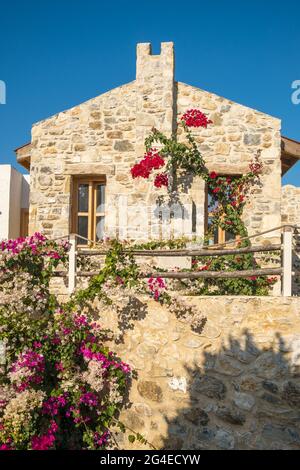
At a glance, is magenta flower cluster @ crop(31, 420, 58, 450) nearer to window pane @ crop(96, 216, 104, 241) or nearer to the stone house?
the stone house

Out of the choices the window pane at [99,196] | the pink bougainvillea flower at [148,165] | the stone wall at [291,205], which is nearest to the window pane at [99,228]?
the window pane at [99,196]

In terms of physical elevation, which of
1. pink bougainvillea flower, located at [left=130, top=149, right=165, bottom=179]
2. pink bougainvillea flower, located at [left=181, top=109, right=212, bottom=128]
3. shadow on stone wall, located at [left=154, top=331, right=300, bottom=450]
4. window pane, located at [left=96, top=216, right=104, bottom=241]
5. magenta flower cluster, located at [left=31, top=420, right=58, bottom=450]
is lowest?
magenta flower cluster, located at [left=31, top=420, right=58, bottom=450]

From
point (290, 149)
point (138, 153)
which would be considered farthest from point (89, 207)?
point (290, 149)

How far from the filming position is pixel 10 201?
469 inches

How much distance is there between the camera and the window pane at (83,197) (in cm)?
920

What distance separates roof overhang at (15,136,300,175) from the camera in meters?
8.98

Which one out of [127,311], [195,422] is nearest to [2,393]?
[127,311]

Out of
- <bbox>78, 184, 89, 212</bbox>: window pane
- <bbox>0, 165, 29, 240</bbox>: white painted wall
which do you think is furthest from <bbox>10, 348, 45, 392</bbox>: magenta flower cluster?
<bbox>0, 165, 29, 240</bbox>: white painted wall

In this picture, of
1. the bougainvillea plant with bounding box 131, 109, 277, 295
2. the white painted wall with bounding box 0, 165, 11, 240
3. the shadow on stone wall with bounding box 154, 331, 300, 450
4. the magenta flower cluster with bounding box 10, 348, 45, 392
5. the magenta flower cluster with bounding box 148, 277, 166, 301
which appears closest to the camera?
the shadow on stone wall with bounding box 154, 331, 300, 450

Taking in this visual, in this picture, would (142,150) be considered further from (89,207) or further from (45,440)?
(45,440)

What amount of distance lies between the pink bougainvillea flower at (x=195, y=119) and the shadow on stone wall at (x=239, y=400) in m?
4.73

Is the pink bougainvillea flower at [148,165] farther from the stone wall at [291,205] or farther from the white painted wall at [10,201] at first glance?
the white painted wall at [10,201]

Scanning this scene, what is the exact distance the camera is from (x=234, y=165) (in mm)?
8648

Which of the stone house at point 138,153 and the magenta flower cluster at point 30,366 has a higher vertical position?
the stone house at point 138,153
